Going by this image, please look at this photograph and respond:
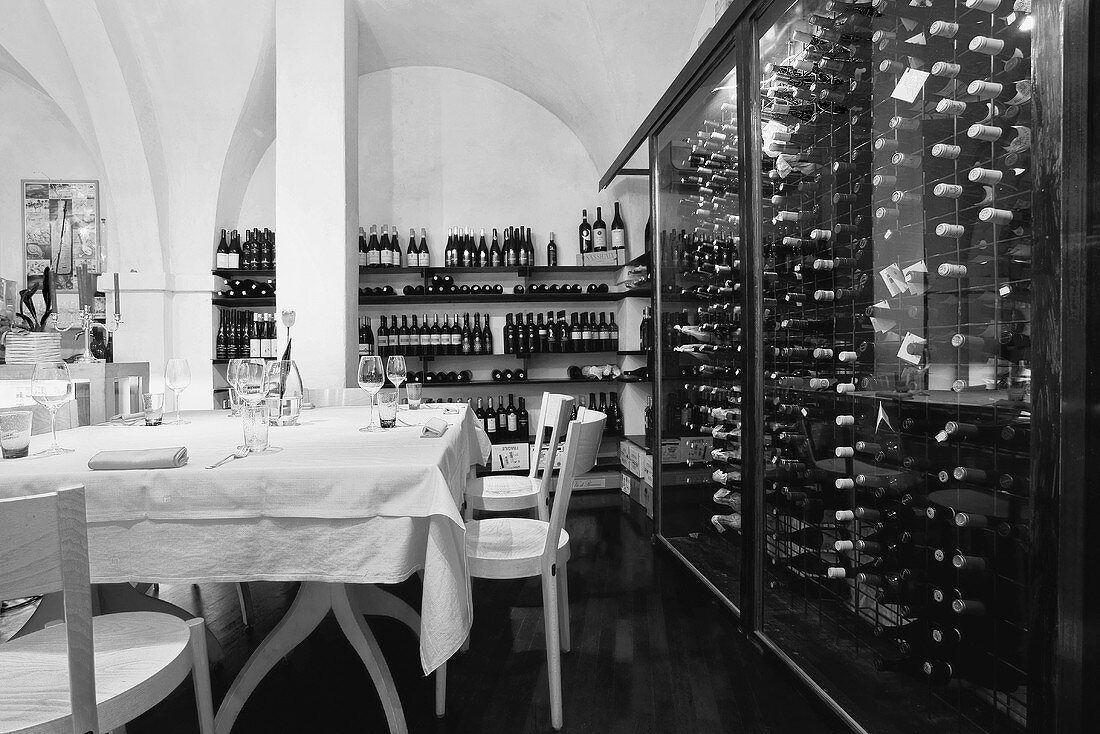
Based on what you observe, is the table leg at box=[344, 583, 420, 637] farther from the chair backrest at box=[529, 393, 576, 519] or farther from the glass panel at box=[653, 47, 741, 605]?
the glass panel at box=[653, 47, 741, 605]

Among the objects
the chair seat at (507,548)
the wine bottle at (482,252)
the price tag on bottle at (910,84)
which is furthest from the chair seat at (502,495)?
the wine bottle at (482,252)

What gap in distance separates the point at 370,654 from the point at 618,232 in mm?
4144

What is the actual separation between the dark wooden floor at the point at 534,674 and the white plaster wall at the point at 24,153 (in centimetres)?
484

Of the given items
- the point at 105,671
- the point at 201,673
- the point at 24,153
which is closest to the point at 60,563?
the point at 105,671

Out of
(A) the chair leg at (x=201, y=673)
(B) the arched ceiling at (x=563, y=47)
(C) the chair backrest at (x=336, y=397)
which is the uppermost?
(B) the arched ceiling at (x=563, y=47)

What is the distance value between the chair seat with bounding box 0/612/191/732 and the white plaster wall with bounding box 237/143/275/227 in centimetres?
461

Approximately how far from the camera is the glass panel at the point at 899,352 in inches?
53.2

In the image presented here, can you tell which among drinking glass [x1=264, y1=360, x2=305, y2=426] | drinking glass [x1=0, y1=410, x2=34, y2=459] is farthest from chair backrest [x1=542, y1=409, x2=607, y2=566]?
drinking glass [x1=0, y1=410, x2=34, y2=459]

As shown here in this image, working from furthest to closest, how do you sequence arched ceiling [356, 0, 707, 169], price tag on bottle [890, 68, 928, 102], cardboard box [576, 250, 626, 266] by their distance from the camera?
cardboard box [576, 250, 626, 266]
arched ceiling [356, 0, 707, 169]
price tag on bottle [890, 68, 928, 102]

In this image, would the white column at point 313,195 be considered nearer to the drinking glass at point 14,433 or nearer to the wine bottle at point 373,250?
the wine bottle at point 373,250

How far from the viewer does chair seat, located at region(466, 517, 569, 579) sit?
6.07 ft

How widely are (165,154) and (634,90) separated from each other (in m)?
3.60

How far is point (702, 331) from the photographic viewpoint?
9.92 feet

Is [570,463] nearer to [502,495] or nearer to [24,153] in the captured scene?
[502,495]
